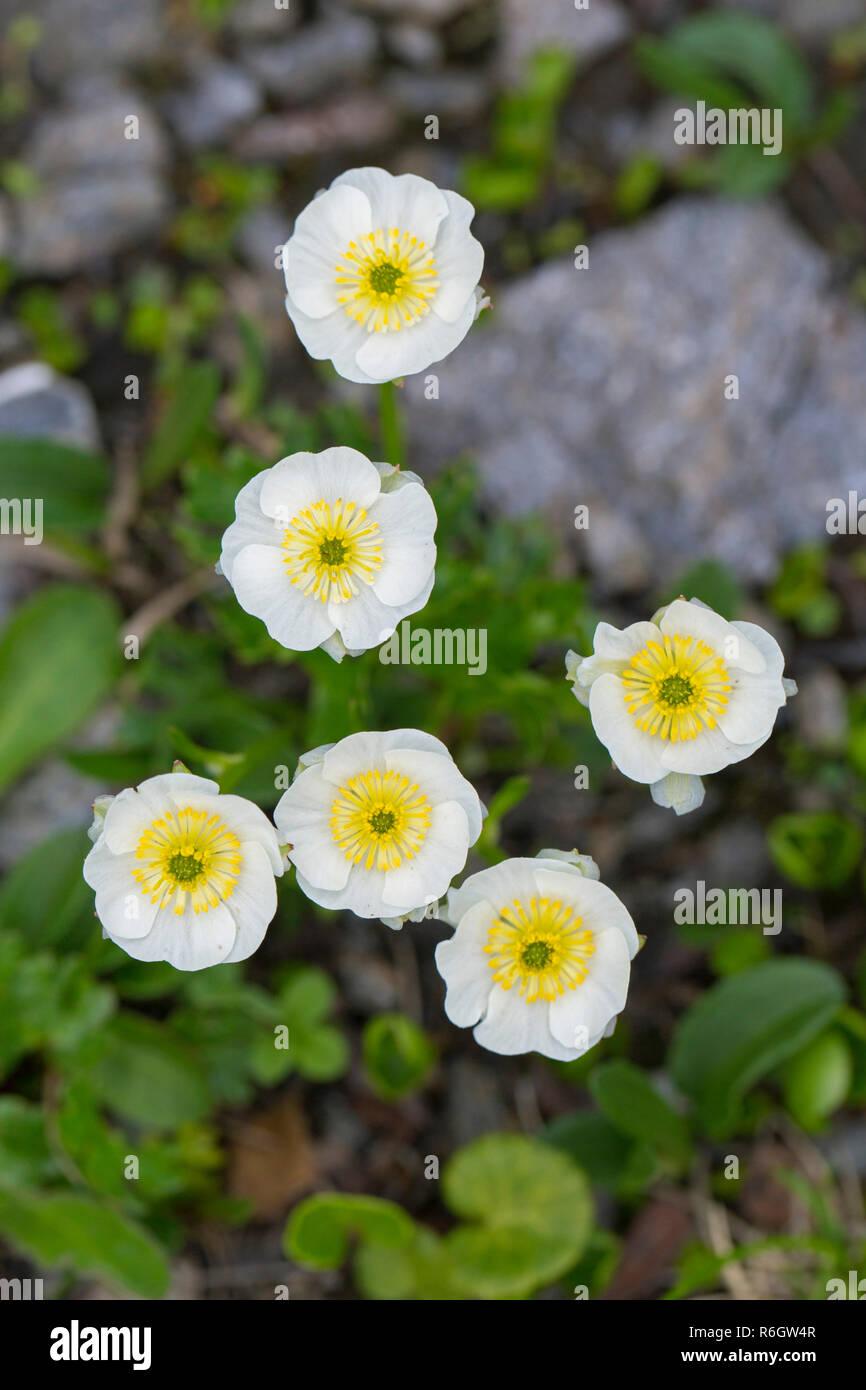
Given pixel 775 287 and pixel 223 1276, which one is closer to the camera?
pixel 223 1276

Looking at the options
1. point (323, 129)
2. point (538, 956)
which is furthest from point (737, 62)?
point (538, 956)

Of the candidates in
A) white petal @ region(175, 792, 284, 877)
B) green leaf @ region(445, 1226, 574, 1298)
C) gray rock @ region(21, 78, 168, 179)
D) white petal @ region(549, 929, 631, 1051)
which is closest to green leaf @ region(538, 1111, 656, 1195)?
green leaf @ region(445, 1226, 574, 1298)

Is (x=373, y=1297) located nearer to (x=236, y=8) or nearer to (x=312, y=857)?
(x=312, y=857)

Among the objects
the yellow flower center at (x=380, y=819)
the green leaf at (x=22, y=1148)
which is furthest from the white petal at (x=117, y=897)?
the green leaf at (x=22, y=1148)

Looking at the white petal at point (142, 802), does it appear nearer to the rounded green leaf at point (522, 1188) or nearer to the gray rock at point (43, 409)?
the rounded green leaf at point (522, 1188)

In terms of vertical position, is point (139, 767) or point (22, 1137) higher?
point (139, 767)

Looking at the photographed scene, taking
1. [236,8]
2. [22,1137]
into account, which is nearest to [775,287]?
[236,8]

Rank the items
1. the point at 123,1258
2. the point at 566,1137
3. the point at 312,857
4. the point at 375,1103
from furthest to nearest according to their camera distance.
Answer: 1. the point at 375,1103
2. the point at 566,1137
3. the point at 123,1258
4. the point at 312,857
